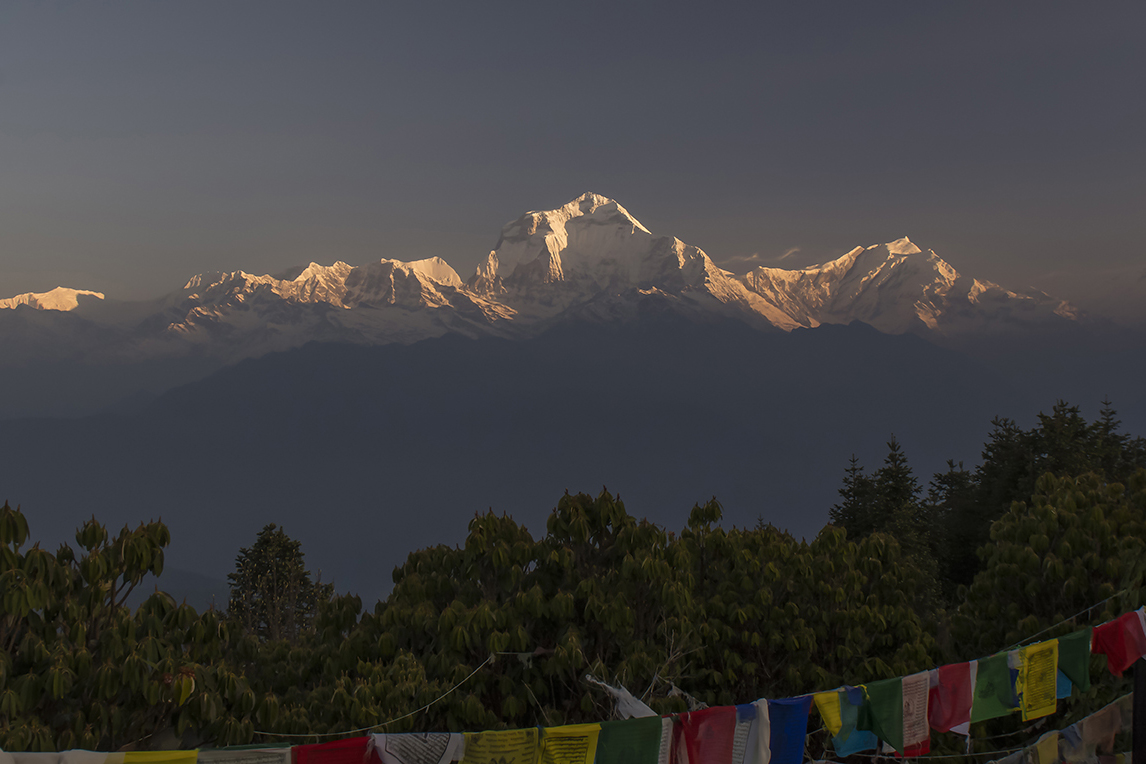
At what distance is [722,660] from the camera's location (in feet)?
48.2

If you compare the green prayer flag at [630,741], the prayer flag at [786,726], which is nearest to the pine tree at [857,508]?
the prayer flag at [786,726]

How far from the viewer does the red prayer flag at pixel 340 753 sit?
8078mm

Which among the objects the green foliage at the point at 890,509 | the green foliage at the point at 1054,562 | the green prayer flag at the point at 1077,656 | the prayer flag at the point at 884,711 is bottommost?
the prayer flag at the point at 884,711


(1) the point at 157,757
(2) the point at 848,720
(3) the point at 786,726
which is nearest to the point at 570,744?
(3) the point at 786,726

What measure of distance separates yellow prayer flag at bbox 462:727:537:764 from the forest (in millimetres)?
1357

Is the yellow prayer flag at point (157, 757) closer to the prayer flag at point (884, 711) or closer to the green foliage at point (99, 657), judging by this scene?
the green foliage at point (99, 657)

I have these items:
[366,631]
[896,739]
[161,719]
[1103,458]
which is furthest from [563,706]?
[1103,458]

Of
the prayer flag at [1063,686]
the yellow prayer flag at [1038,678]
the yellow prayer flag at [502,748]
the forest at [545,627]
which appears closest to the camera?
the forest at [545,627]

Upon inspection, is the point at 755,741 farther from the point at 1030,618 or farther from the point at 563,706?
the point at 1030,618

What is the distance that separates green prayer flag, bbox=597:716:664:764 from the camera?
882 centimetres

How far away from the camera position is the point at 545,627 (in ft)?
41.3

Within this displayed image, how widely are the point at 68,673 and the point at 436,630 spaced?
202 inches

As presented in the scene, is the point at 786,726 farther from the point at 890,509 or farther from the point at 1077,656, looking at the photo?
the point at 890,509

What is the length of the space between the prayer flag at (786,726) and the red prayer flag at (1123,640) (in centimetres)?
499
